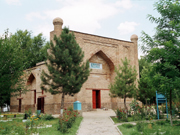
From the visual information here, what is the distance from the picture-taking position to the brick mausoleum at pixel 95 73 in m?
18.8

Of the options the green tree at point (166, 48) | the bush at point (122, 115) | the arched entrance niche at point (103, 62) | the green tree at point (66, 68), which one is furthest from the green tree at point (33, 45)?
the green tree at point (166, 48)

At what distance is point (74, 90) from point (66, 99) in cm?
427

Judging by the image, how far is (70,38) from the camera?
1457 centimetres

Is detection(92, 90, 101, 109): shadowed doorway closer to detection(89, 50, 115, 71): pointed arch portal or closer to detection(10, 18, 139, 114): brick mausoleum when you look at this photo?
detection(10, 18, 139, 114): brick mausoleum

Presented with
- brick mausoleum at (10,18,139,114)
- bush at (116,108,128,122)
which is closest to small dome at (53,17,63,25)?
brick mausoleum at (10,18,139,114)

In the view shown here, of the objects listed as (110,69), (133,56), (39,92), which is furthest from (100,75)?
(39,92)

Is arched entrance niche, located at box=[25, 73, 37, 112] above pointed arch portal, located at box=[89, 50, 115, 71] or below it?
below

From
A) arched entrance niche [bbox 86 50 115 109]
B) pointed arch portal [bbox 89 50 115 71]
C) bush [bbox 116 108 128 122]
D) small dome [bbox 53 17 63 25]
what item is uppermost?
small dome [bbox 53 17 63 25]

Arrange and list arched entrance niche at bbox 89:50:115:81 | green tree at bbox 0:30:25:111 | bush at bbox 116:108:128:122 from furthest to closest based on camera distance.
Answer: arched entrance niche at bbox 89:50:115:81, bush at bbox 116:108:128:122, green tree at bbox 0:30:25:111

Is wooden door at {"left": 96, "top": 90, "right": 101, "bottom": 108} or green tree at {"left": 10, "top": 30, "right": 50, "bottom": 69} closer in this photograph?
wooden door at {"left": 96, "top": 90, "right": 101, "bottom": 108}

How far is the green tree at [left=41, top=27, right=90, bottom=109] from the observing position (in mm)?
13625

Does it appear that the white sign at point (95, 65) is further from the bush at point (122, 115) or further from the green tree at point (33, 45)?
the green tree at point (33, 45)

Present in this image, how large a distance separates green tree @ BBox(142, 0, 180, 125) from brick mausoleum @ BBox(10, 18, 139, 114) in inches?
412

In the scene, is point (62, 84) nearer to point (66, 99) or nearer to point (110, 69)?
point (66, 99)
